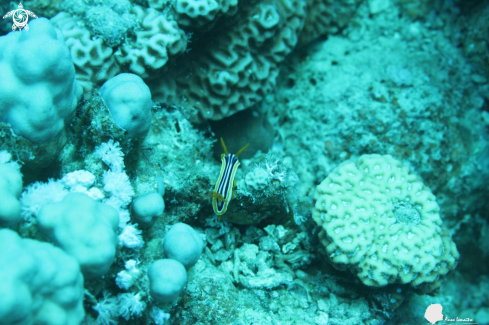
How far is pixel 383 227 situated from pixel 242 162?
6.00 feet

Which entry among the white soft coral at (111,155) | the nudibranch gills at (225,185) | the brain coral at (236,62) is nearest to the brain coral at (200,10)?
the brain coral at (236,62)

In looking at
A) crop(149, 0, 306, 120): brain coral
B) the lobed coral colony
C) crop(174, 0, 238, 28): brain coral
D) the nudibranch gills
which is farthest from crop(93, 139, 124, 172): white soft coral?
crop(174, 0, 238, 28): brain coral

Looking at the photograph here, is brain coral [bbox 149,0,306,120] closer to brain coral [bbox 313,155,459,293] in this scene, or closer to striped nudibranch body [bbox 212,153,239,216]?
striped nudibranch body [bbox 212,153,239,216]

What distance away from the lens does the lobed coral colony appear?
6.40 ft

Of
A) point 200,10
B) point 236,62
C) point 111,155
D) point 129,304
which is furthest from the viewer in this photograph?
point 236,62

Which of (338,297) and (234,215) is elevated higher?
(234,215)

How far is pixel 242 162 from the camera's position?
12.6 feet

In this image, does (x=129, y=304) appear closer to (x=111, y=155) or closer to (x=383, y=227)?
(x=111, y=155)

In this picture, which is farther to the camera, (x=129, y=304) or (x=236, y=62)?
(x=236, y=62)

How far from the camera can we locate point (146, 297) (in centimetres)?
218

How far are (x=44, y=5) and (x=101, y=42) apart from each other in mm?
834

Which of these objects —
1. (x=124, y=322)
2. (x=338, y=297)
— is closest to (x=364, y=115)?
(x=338, y=297)

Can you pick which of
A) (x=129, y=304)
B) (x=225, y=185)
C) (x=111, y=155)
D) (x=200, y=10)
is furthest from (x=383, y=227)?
(x=200, y=10)

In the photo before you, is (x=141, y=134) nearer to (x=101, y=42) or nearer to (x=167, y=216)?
(x=167, y=216)
